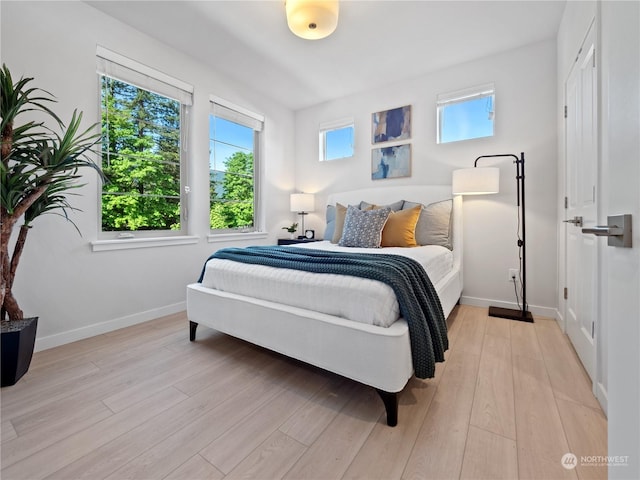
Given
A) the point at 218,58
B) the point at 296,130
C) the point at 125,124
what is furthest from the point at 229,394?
the point at 296,130

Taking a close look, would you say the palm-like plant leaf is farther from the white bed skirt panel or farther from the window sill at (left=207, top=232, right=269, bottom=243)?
the window sill at (left=207, top=232, right=269, bottom=243)

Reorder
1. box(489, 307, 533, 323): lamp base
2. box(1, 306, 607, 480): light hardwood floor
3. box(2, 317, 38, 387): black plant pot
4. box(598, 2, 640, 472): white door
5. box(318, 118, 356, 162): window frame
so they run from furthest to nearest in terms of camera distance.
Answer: box(318, 118, 356, 162): window frame, box(489, 307, 533, 323): lamp base, box(2, 317, 38, 387): black plant pot, box(1, 306, 607, 480): light hardwood floor, box(598, 2, 640, 472): white door

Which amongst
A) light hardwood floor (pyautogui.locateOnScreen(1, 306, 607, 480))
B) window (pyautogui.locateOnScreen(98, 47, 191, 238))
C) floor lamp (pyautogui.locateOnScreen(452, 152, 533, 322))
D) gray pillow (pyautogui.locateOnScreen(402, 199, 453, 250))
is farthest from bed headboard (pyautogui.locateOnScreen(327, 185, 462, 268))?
window (pyautogui.locateOnScreen(98, 47, 191, 238))

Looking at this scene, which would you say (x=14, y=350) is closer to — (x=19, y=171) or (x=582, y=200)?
(x=19, y=171)

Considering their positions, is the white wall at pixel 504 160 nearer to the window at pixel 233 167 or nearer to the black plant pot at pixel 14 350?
the window at pixel 233 167

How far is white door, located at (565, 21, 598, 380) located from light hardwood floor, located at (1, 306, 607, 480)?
0.85ft

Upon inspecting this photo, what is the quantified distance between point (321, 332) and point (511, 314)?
2.18 meters

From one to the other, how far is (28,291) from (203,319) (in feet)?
3.99

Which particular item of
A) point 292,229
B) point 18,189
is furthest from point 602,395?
point 292,229

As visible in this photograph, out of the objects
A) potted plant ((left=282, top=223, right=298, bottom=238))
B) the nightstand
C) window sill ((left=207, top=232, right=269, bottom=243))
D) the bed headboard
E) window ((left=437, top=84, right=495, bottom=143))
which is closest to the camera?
the bed headboard

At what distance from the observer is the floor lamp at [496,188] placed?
8.70 ft

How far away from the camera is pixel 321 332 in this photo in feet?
5.02

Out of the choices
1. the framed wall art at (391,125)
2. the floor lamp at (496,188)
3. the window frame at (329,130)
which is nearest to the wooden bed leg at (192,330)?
the floor lamp at (496,188)

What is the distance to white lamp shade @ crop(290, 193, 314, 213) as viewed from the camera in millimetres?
4012
